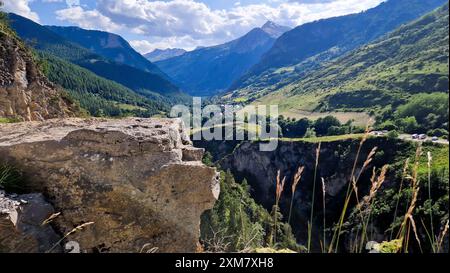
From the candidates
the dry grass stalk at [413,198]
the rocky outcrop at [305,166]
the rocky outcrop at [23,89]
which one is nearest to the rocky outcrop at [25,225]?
the dry grass stalk at [413,198]

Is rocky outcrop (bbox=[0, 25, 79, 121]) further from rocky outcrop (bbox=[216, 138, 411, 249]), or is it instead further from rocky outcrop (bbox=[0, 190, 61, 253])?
rocky outcrop (bbox=[216, 138, 411, 249])

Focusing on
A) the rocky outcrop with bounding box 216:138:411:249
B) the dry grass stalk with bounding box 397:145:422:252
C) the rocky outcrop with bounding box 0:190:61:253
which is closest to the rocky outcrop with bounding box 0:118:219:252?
the rocky outcrop with bounding box 0:190:61:253

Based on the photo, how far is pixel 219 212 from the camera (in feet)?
185

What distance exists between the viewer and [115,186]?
7367 millimetres

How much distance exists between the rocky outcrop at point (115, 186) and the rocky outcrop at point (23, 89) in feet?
78.4

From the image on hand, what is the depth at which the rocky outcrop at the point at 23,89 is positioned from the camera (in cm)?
3139

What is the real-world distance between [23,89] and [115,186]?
30786 millimetres

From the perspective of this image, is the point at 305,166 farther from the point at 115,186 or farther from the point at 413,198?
the point at 413,198

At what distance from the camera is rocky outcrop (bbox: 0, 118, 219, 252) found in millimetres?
7250

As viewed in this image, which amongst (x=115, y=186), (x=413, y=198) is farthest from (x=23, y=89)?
(x=413, y=198)

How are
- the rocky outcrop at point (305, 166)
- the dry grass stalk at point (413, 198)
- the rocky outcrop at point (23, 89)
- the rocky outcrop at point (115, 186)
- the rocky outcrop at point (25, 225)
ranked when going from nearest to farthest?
the dry grass stalk at point (413, 198) < the rocky outcrop at point (25, 225) < the rocky outcrop at point (115, 186) < the rocky outcrop at point (23, 89) < the rocky outcrop at point (305, 166)

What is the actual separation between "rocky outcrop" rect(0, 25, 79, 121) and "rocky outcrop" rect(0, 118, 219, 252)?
2391 cm

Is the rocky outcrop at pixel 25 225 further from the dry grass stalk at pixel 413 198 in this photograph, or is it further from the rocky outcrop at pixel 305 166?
the rocky outcrop at pixel 305 166

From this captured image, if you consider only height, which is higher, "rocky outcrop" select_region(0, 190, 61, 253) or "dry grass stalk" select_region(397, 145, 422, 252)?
"dry grass stalk" select_region(397, 145, 422, 252)
